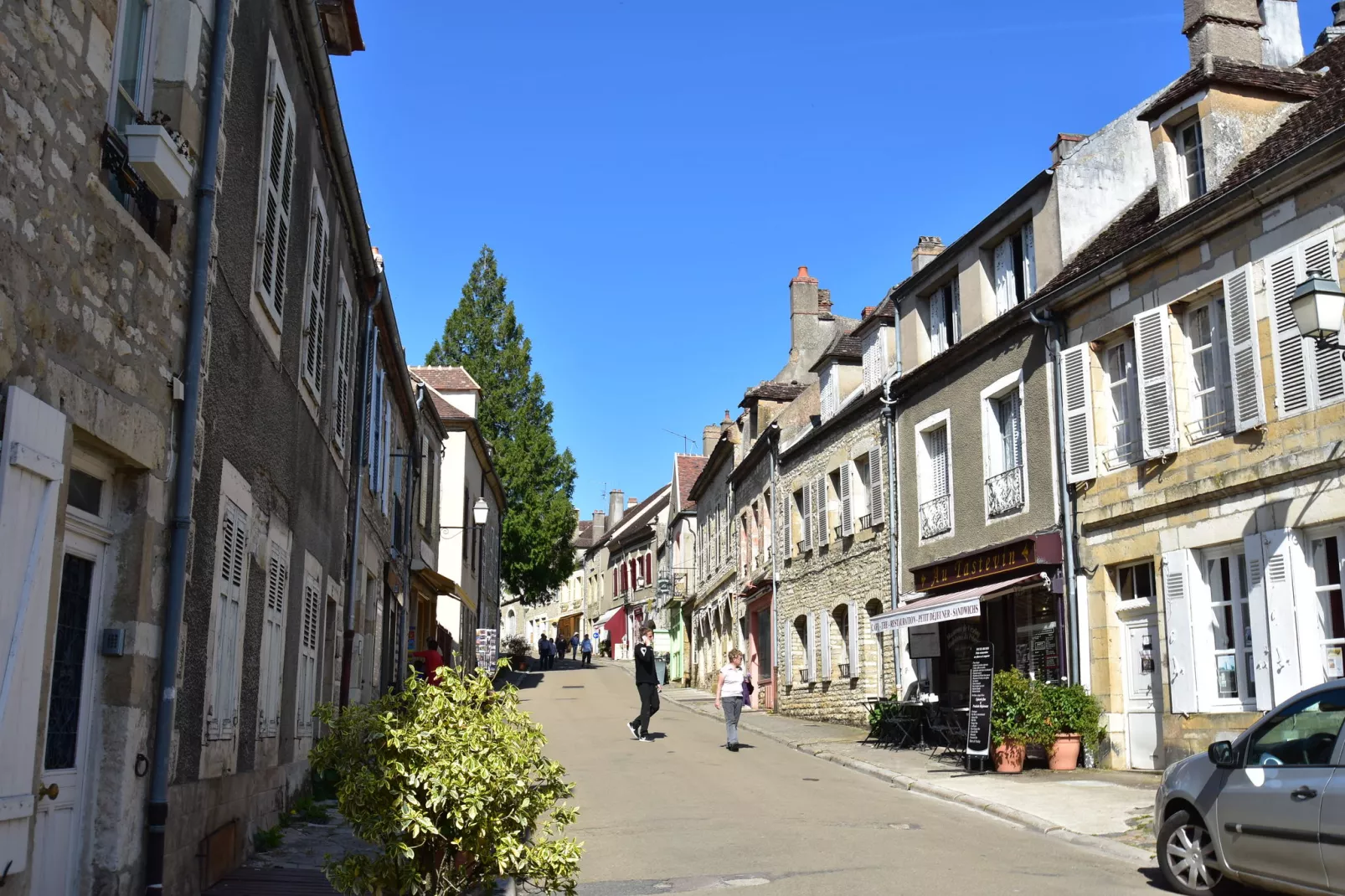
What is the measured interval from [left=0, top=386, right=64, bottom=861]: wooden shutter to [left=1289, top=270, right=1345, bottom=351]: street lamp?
844cm

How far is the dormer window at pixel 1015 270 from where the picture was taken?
1680 centimetres

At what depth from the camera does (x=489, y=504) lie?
36.5m

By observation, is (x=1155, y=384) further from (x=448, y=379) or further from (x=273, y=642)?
(x=448, y=379)

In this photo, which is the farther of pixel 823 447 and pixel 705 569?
pixel 705 569

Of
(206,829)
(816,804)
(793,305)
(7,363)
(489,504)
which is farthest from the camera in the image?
(489,504)

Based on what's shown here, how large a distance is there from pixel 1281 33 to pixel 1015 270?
5343 millimetres

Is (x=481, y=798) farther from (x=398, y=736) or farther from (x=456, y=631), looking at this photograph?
(x=456, y=631)

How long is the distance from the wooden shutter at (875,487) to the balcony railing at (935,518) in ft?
4.54

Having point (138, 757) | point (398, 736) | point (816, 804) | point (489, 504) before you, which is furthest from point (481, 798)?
point (489, 504)

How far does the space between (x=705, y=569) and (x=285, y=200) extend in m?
29.3

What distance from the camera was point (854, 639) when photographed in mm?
21500

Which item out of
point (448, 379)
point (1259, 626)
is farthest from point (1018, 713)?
point (448, 379)

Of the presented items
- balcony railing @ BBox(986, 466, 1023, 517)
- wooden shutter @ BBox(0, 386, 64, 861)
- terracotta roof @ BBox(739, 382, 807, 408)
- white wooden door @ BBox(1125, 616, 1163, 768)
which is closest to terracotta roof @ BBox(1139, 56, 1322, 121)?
balcony railing @ BBox(986, 466, 1023, 517)

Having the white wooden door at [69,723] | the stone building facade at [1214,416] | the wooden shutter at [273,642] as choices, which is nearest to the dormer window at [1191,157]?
the stone building facade at [1214,416]
